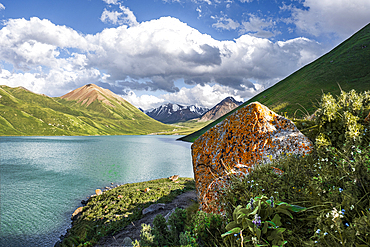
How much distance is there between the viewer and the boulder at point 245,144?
6.27 m

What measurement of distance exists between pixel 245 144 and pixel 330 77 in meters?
99.5

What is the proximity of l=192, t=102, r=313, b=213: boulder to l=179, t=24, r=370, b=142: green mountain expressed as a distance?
72463 millimetres

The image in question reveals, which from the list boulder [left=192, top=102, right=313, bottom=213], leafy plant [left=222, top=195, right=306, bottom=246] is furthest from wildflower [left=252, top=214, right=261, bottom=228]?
boulder [left=192, top=102, right=313, bottom=213]

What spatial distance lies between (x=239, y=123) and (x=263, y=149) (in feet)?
4.62

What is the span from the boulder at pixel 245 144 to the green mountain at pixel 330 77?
238ft

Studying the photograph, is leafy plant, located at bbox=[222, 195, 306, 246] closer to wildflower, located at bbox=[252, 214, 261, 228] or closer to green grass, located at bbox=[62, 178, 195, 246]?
wildflower, located at bbox=[252, 214, 261, 228]

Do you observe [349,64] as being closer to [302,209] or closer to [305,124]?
[305,124]

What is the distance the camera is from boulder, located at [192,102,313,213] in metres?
6.27

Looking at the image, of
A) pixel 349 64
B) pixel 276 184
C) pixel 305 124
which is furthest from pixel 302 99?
pixel 276 184

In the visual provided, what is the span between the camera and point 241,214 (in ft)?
9.91

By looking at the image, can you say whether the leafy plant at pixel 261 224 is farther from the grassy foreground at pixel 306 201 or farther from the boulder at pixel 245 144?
the boulder at pixel 245 144

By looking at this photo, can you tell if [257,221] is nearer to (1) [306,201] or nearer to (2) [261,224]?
(2) [261,224]

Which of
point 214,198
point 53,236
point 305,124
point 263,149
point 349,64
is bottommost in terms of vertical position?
point 53,236

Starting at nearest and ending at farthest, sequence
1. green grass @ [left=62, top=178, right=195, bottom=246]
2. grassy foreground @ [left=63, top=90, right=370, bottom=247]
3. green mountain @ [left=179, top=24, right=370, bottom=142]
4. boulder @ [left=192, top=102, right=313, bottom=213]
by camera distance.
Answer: grassy foreground @ [left=63, top=90, right=370, bottom=247]
boulder @ [left=192, top=102, right=313, bottom=213]
green grass @ [left=62, top=178, right=195, bottom=246]
green mountain @ [left=179, top=24, right=370, bottom=142]
